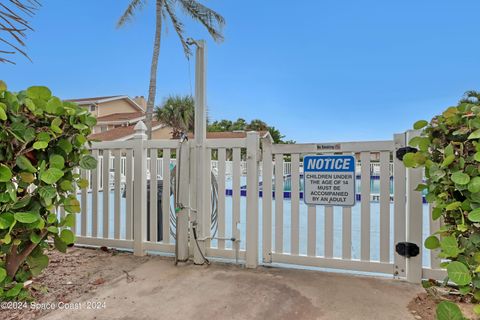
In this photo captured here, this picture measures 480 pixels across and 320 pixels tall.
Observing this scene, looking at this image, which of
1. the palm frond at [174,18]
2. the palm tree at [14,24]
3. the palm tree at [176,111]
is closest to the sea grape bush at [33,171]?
the palm tree at [14,24]

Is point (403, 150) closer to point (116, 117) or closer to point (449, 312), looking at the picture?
point (449, 312)

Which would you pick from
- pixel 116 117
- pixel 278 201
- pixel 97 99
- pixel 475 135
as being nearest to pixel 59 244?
pixel 278 201

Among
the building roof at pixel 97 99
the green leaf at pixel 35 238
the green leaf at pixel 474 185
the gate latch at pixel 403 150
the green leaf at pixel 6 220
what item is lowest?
the green leaf at pixel 35 238

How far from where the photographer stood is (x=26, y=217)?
61.6 inches

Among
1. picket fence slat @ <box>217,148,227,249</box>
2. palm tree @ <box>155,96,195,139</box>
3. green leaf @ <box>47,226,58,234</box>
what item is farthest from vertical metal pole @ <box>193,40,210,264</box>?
palm tree @ <box>155,96,195,139</box>

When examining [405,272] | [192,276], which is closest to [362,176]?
[405,272]

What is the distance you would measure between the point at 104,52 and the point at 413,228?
49.8 feet

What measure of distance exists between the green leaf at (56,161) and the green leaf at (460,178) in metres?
2.05

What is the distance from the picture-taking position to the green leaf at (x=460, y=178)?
129 cm

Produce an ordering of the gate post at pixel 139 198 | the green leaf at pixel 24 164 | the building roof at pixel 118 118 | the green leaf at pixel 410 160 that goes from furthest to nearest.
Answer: the building roof at pixel 118 118, the gate post at pixel 139 198, the green leaf at pixel 410 160, the green leaf at pixel 24 164

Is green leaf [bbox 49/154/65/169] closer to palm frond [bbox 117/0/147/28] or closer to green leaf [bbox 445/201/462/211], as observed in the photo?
green leaf [bbox 445/201/462/211]

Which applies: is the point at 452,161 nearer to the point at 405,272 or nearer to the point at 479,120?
the point at 479,120

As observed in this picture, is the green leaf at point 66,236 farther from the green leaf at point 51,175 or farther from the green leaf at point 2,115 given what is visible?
the green leaf at point 2,115

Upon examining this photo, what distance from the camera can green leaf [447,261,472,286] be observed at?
1256 mm
